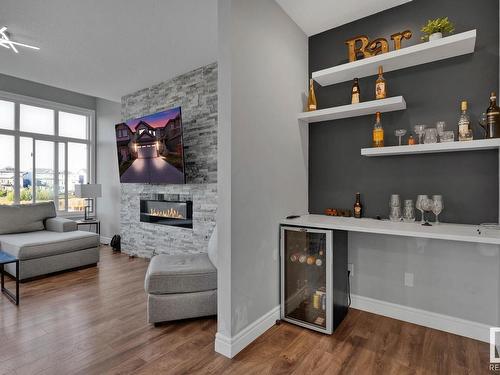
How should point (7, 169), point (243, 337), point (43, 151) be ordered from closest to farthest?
1. point (243, 337)
2. point (7, 169)
3. point (43, 151)

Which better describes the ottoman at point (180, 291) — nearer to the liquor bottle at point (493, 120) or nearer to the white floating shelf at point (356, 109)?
the white floating shelf at point (356, 109)

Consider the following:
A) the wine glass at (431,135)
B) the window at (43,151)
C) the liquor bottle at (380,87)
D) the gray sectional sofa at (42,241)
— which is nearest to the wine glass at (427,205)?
the wine glass at (431,135)

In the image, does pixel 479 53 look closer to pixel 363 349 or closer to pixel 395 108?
pixel 395 108

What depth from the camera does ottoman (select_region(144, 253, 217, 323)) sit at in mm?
2400

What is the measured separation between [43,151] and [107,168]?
1144 mm

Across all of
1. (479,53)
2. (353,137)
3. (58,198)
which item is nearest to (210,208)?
(353,137)

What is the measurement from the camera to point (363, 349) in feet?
6.72

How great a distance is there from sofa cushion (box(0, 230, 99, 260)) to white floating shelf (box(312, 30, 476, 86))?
12.6 feet

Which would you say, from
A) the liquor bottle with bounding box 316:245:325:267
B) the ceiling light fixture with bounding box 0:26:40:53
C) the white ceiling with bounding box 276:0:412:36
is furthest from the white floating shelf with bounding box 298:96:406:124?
the ceiling light fixture with bounding box 0:26:40:53

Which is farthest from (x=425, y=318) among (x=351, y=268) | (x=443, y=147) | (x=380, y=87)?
(x=380, y=87)

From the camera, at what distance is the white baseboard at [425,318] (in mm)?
2164

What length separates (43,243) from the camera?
12.1ft

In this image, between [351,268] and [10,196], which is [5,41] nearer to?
[10,196]

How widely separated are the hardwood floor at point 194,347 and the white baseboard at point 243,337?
50 millimetres
